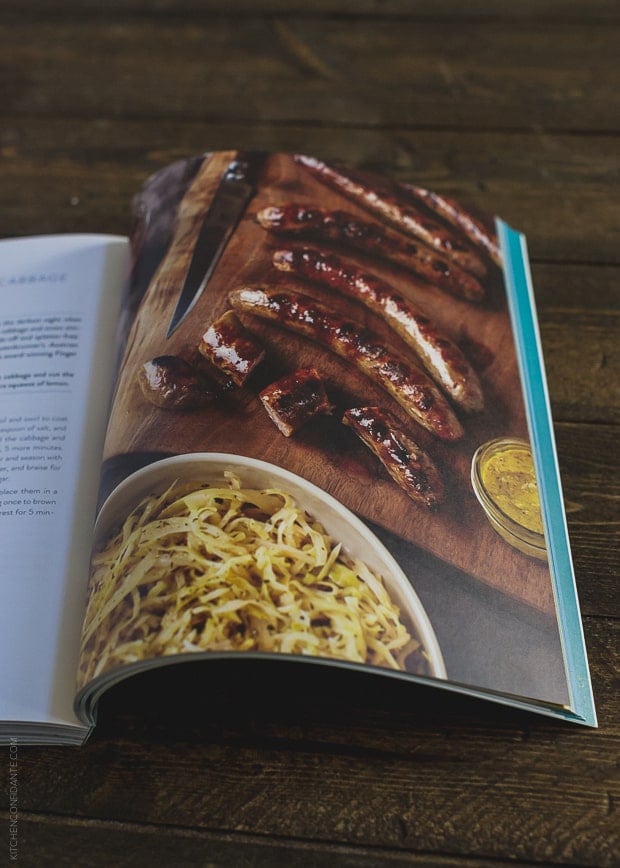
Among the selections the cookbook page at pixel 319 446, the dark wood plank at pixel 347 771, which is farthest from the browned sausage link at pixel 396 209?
the dark wood plank at pixel 347 771

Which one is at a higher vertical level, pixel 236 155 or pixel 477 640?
pixel 236 155

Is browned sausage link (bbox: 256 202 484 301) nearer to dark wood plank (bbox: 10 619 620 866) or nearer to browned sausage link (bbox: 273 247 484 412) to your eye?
browned sausage link (bbox: 273 247 484 412)

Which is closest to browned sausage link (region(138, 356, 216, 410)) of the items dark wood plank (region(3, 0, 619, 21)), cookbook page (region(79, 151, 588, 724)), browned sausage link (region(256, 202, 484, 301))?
cookbook page (region(79, 151, 588, 724))

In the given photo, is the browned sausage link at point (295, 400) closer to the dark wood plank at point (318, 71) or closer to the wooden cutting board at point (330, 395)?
the wooden cutting board at point (330, 395)

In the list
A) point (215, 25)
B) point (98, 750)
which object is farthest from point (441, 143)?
point (98, 750)

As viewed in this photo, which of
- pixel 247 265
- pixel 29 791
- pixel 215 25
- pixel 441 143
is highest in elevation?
pixel 215 25

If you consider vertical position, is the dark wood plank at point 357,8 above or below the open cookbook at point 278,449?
above

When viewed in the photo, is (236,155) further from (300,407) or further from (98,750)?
(98,750)
